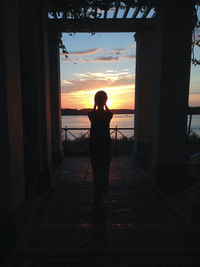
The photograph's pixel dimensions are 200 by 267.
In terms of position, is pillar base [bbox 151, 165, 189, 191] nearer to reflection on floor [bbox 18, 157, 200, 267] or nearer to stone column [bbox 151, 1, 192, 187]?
stone column [bbox 151, 1, 192, 187]

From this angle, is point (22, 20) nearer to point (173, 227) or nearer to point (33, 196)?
point (33, 196)

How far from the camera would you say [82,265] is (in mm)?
1803

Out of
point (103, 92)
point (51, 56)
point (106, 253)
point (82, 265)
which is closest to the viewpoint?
point (82, 265)

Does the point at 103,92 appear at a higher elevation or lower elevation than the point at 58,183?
higher

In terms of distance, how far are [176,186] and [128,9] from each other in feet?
15.7

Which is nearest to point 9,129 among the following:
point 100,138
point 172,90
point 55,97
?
point 100,138

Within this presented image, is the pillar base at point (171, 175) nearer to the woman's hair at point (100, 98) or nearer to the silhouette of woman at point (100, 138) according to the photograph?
the silhouette of woman at point (100, 138)

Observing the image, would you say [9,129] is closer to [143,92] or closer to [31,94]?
[31,94]

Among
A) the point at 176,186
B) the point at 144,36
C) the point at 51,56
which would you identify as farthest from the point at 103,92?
the point at 144,36

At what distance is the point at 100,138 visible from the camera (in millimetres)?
3062

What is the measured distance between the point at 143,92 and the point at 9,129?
516 cm

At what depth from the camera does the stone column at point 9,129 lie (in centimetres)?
194

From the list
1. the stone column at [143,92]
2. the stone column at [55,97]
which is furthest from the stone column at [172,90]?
the stone column at [55,97]

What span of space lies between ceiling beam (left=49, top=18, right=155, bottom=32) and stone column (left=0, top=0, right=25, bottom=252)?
3.56m
